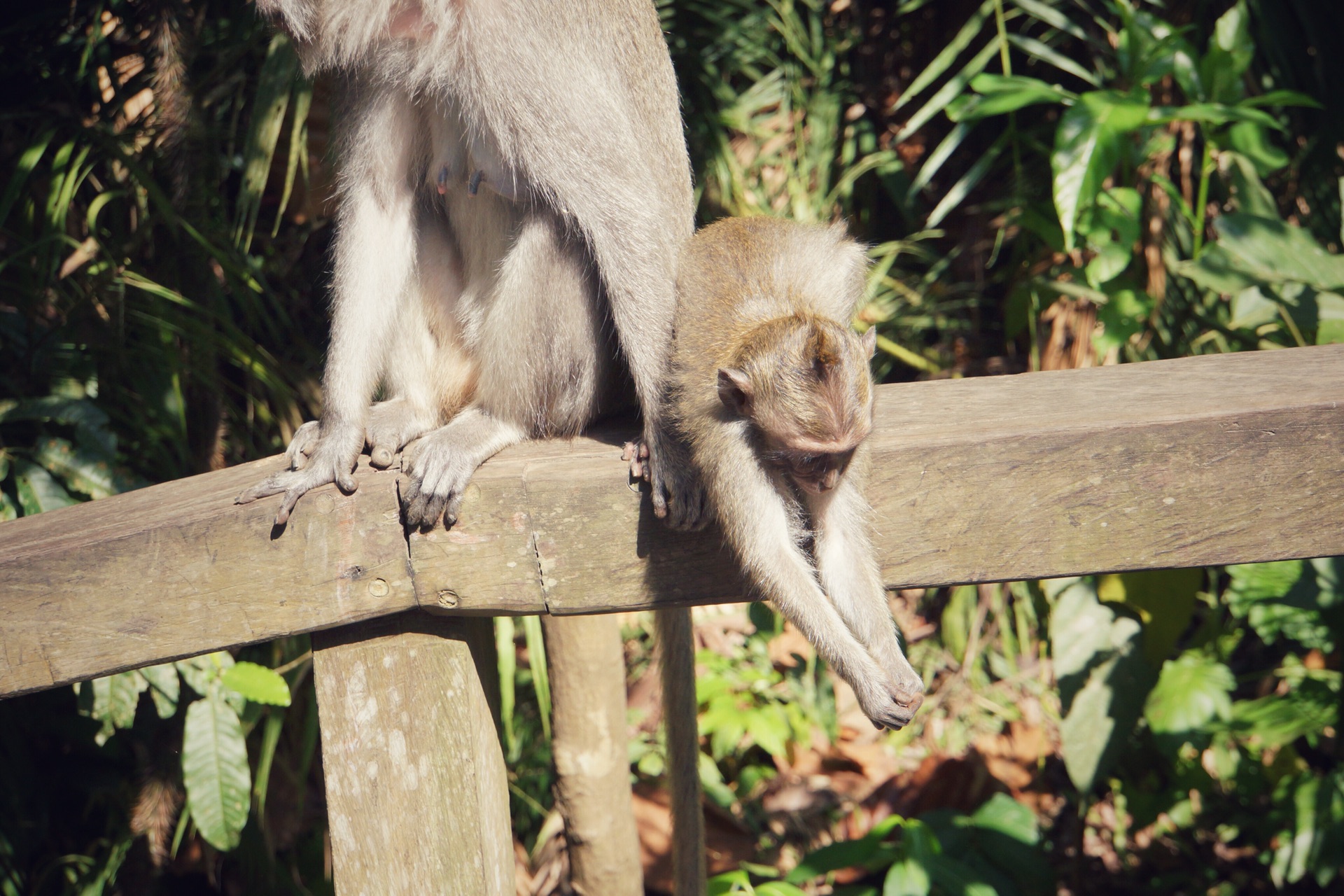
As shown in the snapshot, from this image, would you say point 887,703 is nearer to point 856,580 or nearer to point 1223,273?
point 856,580

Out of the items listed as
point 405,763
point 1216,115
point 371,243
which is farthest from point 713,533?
point 1216,115

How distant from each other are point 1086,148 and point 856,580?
1694 mm

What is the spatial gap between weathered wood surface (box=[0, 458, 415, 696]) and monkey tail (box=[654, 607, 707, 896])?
0.77 meters

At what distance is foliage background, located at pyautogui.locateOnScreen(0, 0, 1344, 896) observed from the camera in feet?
9.95

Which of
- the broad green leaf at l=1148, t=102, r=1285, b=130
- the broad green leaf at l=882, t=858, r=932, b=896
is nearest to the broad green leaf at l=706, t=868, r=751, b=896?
the broad green leaf at l=882, t=858, r=932, b=896

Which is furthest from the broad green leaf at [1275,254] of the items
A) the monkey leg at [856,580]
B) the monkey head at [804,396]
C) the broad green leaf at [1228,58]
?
the monkey leg at [856,580]

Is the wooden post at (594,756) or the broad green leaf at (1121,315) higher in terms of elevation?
the broad green leaf at (1121,315)

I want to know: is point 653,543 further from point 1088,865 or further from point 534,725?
point 1088,865

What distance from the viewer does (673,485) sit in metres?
1.89

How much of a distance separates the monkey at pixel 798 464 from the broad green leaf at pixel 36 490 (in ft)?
5.55

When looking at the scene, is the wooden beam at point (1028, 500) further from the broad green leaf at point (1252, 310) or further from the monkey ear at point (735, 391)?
the broad green leaf at point (1252, 310)

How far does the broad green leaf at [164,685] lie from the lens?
8.93 feet

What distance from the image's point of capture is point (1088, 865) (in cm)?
425

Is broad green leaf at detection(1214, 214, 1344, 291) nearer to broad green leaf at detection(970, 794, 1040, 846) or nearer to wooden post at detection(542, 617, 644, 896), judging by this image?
broad green leaf at detection(970, 794, 1040, 846)
